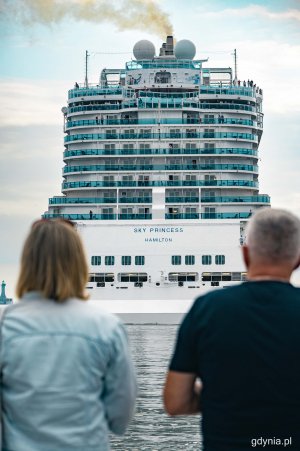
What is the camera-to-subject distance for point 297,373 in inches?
140

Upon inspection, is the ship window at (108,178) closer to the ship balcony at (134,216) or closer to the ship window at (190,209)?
the ship balcony at (134,216)

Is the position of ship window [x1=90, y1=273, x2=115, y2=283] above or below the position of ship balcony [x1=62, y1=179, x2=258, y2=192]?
below

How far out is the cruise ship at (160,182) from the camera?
47406mm

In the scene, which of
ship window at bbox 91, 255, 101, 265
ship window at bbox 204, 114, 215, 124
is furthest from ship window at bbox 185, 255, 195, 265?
ship window at bbox 204, 114, 215, 124

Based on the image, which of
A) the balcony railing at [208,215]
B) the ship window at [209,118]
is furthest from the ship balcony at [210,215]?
the ship window at [209,118]

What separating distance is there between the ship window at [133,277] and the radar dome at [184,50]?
18676 mm

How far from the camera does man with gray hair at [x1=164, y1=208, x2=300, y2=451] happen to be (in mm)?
3545

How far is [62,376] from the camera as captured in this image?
356cm

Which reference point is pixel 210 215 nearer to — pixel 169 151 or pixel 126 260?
pixel 169 151

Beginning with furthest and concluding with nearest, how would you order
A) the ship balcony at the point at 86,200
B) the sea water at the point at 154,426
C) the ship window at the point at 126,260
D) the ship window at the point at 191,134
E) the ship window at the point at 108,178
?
the ship window at the point at 191,134, the ship window at the point at 108,178, the ship balcony at the point at 86,200, the ship window at the point at 126,260, the sea water at the point at 154,426

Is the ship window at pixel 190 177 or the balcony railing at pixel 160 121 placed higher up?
the balcony railing at pixel 160 121

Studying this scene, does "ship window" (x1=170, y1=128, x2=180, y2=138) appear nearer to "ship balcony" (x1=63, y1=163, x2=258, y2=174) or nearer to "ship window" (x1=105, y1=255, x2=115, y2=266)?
"ship balcony" (x1=63, y1=163, x2=258, y2=174)

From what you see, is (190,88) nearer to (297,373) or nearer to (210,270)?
(210,270)

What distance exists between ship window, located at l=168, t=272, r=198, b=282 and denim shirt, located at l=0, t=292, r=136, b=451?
43629mm
